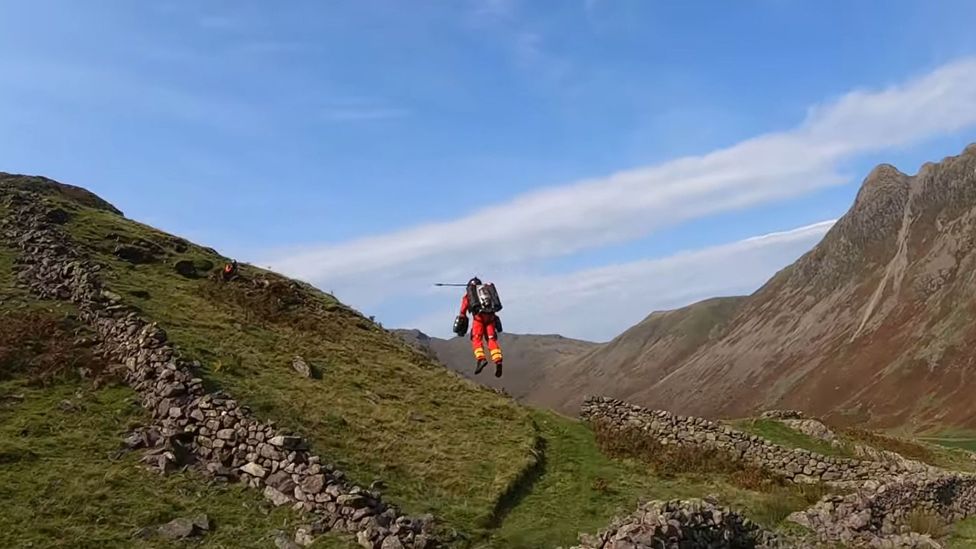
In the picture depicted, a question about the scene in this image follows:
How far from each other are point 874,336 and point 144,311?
125 metres

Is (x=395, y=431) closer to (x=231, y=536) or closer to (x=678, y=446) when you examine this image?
→ (x=231, y=536)

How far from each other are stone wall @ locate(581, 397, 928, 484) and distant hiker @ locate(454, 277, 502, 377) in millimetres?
11594

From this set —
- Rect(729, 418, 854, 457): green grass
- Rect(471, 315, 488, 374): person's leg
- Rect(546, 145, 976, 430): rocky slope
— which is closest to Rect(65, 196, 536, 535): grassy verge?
Rect(471, 315, 488, 374): person's leg

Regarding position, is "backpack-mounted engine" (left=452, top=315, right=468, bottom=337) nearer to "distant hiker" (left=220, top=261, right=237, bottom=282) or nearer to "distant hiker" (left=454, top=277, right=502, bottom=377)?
"distant hiker" (left=454, top=277, right=502, bottom=377)

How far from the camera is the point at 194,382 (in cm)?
2097

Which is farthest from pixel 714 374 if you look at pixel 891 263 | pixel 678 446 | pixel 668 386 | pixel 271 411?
pixel 271 411

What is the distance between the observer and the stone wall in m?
27.8

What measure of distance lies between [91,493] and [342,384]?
11.7 m

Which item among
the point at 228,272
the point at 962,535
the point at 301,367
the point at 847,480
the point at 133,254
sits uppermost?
the point at 133,254

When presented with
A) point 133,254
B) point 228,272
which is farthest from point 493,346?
point 133,254

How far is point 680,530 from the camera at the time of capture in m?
15.0

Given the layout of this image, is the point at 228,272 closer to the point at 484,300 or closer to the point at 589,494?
the point at 484,300

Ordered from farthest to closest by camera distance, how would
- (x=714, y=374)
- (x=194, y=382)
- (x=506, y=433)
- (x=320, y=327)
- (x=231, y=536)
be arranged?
1. (x=714, y=374)
2. (x=320, y=327)
3. (x=506, y=433)
4. (x=194, y=382)
5. (x=231, y=536)

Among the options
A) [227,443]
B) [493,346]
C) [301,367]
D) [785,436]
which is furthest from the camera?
[785,436]
